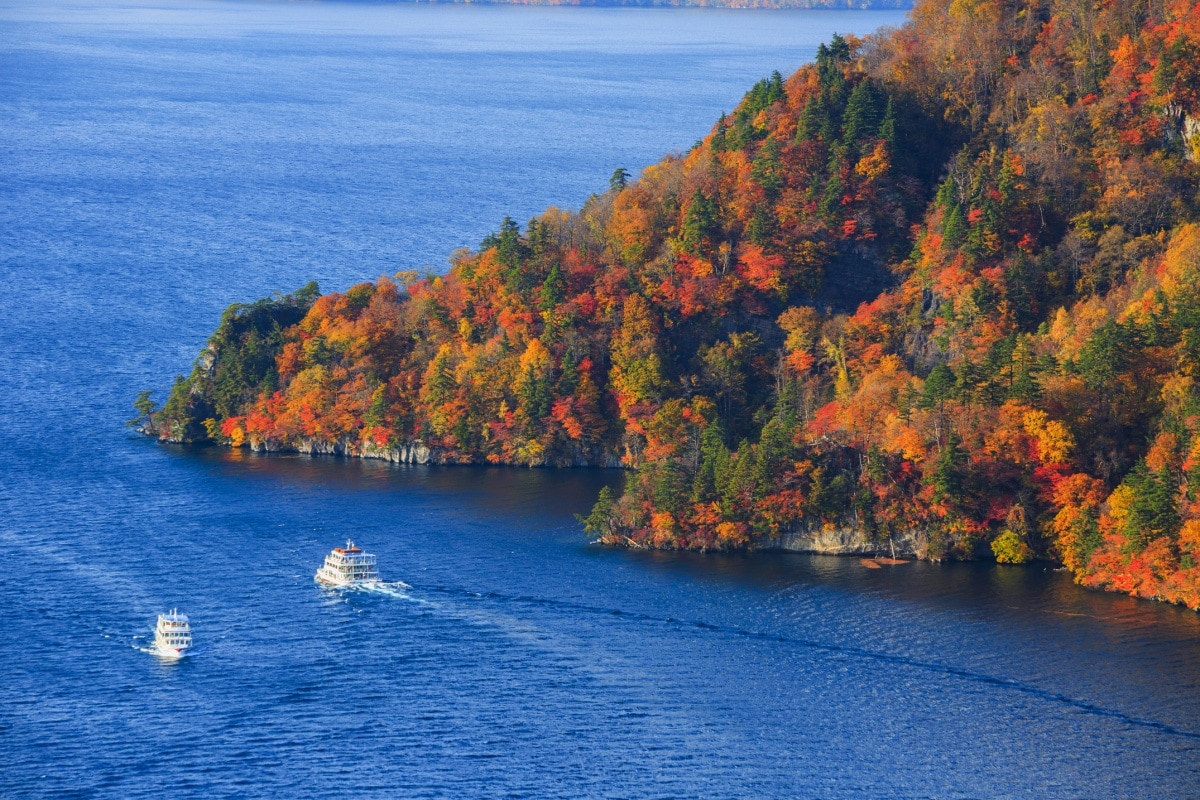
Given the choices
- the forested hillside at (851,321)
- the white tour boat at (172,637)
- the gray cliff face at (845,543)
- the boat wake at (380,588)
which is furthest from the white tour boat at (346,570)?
the gray cliff face at (845,543)

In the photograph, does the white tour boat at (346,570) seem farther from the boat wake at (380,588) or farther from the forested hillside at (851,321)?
the forested hillside at (851,321)

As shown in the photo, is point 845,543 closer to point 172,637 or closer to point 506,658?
point 506,658

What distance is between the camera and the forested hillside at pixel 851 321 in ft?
325

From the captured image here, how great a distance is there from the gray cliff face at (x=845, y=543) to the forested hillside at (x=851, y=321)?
51 cm

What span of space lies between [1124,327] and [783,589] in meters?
27.6

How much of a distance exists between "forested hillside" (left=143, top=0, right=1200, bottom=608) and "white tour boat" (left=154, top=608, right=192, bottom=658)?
27781 millimetres

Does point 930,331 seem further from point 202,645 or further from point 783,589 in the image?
point 202,645

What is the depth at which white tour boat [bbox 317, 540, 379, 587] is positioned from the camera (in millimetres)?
91688

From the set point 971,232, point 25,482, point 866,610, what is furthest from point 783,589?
point 25,482

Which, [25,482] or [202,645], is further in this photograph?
[25,482]

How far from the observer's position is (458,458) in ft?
392

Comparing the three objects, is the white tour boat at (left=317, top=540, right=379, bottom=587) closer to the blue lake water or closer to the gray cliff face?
the blue lake water

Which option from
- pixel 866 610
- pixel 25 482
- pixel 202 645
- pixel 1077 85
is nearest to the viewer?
pixel 202 645

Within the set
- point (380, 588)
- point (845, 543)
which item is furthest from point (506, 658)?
point (845, 543)
